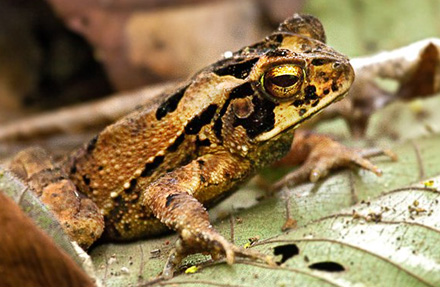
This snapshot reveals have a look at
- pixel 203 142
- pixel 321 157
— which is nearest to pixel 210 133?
pixel 203 142

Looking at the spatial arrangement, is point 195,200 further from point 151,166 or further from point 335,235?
point 335,235

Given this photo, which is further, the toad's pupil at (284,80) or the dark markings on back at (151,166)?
the dark markings on back at (151,166)

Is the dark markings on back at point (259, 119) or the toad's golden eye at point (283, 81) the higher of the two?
the toad's golden eye at point (283, 81)

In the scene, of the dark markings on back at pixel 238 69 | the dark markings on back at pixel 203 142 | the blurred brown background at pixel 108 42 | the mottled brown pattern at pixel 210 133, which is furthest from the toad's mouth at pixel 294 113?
the blurred brown background at pixel 108 42

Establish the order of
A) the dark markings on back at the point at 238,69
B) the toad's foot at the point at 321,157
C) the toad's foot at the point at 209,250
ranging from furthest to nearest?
1. the toad's foot at the point at 321,157
2. the dark markings on back at the point at 238,69
3. the toad's foot at the point at 209,250

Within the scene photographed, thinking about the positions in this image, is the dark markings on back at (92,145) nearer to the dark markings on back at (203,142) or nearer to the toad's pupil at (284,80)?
the dark markings on back at (203,142)

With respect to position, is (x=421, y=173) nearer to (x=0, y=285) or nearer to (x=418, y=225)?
(x=418, y=225)
